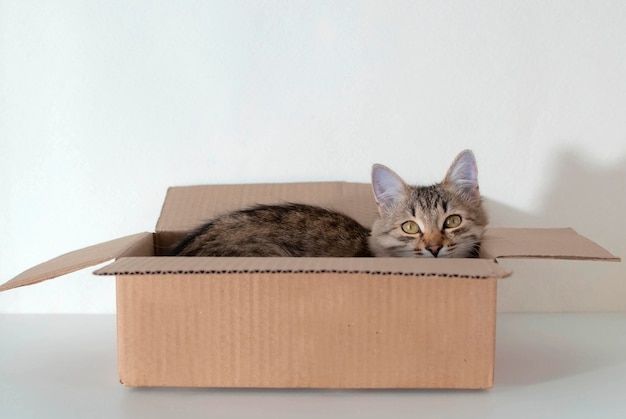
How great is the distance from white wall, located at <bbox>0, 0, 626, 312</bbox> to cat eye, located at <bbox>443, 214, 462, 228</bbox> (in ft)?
1.00

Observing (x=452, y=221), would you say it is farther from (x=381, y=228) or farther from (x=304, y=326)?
(x=304, y=326)

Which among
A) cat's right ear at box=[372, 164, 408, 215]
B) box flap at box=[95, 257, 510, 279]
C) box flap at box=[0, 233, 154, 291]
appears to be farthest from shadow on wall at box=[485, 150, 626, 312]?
box flap at box=[0, 233, 154, 291]

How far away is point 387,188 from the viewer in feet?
4.88

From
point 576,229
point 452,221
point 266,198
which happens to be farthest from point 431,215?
point 576,229

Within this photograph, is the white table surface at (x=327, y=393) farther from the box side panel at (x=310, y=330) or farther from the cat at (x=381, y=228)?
the cat at (x=381, y=228)

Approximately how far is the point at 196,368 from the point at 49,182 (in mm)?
886

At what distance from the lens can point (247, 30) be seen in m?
1.65

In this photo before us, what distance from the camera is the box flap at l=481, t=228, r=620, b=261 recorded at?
1109 mm

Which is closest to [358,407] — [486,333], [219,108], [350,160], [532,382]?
[486,333]

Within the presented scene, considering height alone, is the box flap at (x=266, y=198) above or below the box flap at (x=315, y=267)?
above

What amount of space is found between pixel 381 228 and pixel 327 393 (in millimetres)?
468

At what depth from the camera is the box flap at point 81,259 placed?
1132 millimetres

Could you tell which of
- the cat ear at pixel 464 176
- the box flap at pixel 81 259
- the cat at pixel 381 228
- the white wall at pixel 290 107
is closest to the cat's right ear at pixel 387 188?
the cat at pixel 381 228

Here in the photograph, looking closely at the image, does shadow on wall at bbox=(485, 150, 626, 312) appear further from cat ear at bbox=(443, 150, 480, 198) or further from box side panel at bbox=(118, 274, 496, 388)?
box side panel at bbox=(118, 274, 496, 388)
